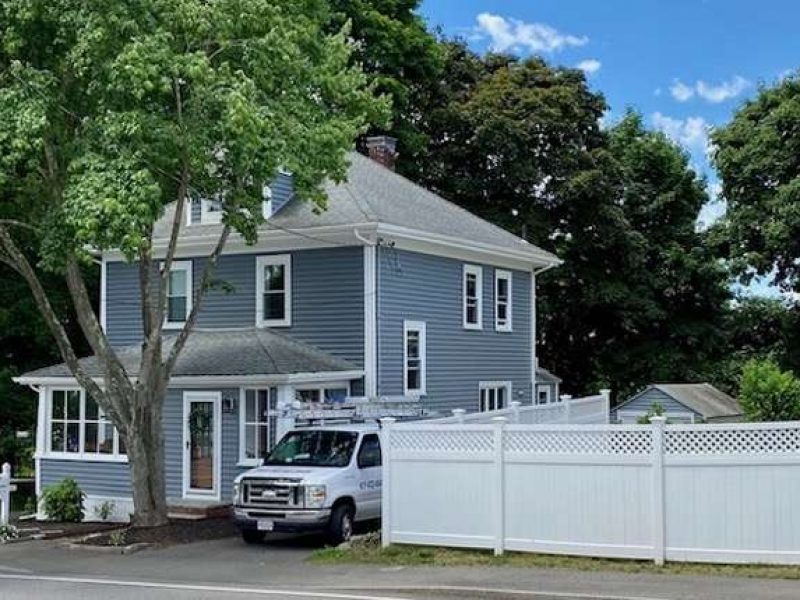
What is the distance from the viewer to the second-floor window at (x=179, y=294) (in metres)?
26.4

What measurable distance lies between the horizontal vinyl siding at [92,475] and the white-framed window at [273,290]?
15.4 feet

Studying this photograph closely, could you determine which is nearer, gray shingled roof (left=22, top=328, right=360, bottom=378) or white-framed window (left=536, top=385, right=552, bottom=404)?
gray shingled roof (left=22, top=328, right=360, bottom=378)

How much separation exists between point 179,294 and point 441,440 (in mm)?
12738

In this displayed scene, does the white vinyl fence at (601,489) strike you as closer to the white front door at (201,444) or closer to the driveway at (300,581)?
the driveway at (300,581)

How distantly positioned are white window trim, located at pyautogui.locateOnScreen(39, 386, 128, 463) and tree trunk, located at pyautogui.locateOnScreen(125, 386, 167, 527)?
4578 millimetres

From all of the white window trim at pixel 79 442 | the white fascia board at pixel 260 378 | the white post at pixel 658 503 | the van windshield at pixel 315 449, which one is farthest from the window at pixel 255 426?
the white post at pixel 658 503

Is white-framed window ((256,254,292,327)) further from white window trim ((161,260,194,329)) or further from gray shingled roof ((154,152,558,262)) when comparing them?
white window trim ((161,260,194,329))

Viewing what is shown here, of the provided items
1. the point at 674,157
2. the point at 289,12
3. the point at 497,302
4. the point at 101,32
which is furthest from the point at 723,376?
the point at 101,32

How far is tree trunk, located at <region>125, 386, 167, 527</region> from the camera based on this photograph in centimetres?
1955

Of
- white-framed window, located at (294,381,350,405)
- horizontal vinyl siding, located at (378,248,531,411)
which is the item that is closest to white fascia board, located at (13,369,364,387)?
white-framed window, located at (294,381,350,405)

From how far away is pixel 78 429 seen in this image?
2488 centimetres

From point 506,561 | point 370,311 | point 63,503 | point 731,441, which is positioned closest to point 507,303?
point 370,311

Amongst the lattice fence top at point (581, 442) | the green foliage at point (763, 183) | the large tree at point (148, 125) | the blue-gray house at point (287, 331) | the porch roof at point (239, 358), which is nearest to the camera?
the lattice fence top at point (581, 442)

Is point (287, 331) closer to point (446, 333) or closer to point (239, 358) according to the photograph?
point (239, 358)
